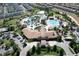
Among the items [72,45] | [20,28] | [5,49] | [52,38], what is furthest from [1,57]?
[72,45]

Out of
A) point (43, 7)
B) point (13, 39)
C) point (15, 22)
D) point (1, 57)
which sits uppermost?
point (43, 7)

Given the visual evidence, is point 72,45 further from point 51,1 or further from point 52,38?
point 51,1

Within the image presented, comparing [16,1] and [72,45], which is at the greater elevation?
[16,1]

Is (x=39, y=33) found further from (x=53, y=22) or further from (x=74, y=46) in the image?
(x=74, y=46)

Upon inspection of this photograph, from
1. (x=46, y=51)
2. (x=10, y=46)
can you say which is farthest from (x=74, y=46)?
(x=10, y=46)

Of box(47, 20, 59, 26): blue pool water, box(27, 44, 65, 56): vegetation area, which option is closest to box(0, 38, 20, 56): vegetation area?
box(27, 44, 65, 56): vegetation area

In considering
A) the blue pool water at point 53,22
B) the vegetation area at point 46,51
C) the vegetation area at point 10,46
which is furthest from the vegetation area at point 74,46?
the vegetation area at point 10,46

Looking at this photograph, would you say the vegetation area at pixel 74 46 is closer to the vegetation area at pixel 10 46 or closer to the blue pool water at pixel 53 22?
the blue pool water at pixel 53 22

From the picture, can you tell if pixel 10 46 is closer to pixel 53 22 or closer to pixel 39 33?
pixel 39 33

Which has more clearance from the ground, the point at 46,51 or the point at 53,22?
the point at 53,22
